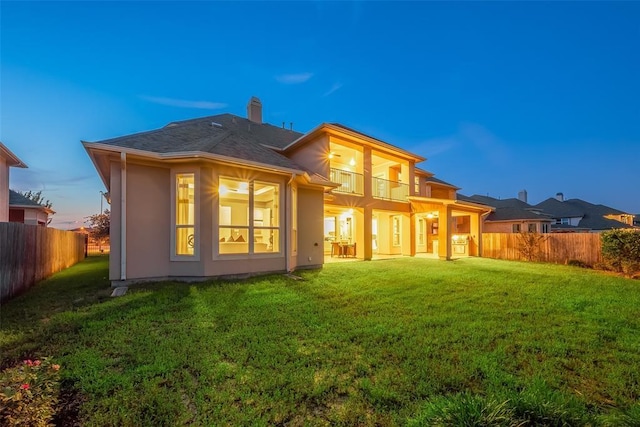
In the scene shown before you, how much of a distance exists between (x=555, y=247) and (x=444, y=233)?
17.8ft

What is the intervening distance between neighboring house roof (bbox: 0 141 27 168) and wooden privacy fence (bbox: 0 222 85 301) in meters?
4.95

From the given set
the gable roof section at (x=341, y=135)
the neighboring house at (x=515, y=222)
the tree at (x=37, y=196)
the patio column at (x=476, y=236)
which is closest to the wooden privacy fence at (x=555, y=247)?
the patio column at (x=476, y=236)

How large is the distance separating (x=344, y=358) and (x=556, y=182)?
12149cm

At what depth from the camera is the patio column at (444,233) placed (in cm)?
1429

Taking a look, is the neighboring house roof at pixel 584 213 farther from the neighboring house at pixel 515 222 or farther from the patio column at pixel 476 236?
the patio column at pixel 476 236

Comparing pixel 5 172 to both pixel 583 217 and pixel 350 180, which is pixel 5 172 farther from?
pixel 583 217

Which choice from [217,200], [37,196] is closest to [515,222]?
[217,200]

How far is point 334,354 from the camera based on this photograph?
12.0ft

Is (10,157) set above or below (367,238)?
above

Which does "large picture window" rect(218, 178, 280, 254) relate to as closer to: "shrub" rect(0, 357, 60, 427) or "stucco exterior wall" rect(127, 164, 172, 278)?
"stucco exterior wall" rect(127, 164, 172, 278)

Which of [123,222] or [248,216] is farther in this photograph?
[248,216]

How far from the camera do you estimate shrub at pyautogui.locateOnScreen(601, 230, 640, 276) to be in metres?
10.5

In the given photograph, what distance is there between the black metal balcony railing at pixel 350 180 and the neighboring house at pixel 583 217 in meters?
30.0

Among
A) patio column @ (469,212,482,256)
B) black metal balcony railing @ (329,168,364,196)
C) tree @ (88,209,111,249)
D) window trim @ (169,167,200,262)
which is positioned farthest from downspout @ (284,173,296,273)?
tree @ (88,209,111,249)
